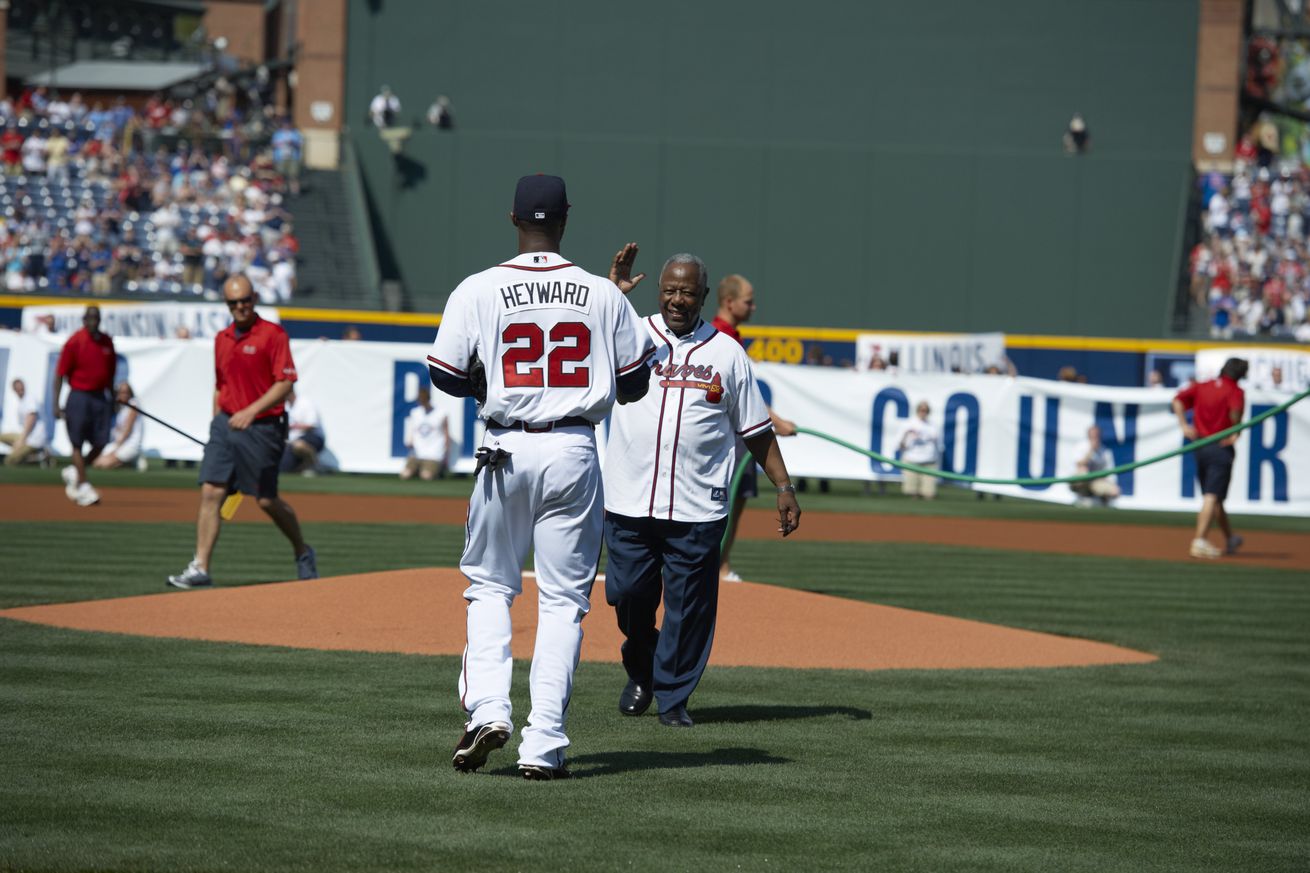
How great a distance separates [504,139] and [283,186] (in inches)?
209

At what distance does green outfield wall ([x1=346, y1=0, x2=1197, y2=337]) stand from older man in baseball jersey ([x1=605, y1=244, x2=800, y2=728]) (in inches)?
1290

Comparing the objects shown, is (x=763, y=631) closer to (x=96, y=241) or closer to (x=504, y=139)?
(x=96, y=241)

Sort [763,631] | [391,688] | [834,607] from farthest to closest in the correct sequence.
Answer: [834,607] < [763,631] < [391,688]

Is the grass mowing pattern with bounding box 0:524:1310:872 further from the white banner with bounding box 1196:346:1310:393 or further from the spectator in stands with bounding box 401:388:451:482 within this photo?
the white banner with bounding box 1196:346:1310:393

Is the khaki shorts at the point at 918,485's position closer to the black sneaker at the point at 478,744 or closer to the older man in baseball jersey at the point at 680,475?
the older man in baseball jersey at the point at 680,475

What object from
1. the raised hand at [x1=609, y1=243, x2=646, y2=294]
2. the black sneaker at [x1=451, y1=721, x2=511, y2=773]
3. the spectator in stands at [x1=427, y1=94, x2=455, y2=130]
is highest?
the spectator in stands at [x1=427, y1=94, x2=455, y2=130]

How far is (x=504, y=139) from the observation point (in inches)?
1608

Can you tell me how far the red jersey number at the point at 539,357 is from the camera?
236 inches

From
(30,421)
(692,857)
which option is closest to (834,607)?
(692,857)

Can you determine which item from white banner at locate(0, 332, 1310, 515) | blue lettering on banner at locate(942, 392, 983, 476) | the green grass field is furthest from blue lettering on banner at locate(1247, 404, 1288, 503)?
the green grass field

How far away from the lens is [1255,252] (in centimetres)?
3800

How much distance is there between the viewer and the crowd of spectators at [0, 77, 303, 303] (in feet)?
112

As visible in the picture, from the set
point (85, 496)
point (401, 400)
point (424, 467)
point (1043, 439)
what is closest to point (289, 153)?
point (401, 400)

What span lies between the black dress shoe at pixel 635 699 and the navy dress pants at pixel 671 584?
13 centimetres
